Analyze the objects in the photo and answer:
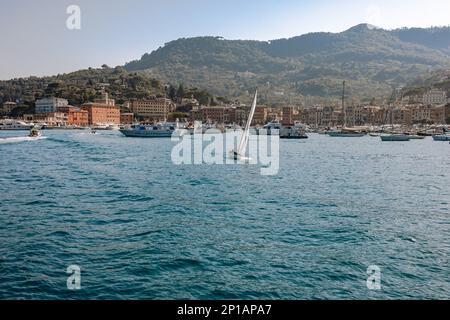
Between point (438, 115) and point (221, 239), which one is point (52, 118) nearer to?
point (438, 115)

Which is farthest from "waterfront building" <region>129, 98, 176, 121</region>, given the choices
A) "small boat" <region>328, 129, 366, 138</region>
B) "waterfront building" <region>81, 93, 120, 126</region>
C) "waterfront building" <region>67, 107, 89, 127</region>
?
"small boat" <region>328, 129, 366, 138</region>

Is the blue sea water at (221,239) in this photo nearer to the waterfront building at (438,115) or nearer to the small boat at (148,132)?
the small boat at (148,132)

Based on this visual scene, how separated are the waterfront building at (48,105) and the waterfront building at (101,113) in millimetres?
11870

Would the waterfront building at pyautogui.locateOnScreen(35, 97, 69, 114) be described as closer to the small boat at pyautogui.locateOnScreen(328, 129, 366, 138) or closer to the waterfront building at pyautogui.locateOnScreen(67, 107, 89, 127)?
the waterfront building at pyautogui.locateOnScreen(67, 107, 89, 127)

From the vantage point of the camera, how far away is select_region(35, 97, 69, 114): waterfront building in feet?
593

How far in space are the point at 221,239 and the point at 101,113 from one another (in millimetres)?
173860

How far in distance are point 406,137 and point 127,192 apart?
91728mm

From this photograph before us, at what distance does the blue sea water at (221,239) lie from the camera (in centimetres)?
1010

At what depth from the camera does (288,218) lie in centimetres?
1706

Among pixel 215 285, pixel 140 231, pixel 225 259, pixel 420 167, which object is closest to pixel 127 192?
pixel 140 231

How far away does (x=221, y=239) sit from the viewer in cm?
1403

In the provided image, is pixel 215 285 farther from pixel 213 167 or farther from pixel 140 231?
pixel 213 167

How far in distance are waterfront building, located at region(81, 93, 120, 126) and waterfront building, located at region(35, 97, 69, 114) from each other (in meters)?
11.9
